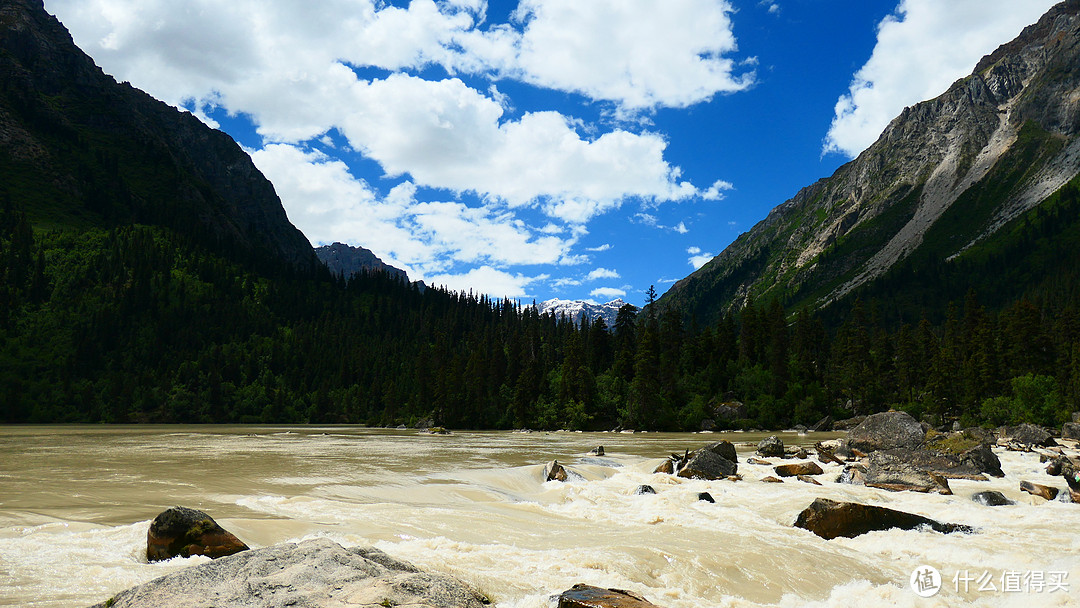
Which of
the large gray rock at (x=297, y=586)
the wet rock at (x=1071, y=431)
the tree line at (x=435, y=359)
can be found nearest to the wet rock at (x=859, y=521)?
the large gray rock at (x=297, y=586)

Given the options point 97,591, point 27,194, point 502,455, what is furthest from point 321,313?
point 97,591

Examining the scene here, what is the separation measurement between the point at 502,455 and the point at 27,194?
747 ft

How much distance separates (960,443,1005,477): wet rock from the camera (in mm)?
25766

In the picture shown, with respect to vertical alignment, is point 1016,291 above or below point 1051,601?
above

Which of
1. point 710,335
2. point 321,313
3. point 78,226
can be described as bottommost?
point 710,335

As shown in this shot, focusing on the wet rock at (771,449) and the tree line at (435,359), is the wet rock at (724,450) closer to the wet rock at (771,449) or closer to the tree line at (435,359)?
the wet rock at (771,449)

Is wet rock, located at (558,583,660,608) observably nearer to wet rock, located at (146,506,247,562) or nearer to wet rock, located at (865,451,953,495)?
wet rock, located at (146,506,247,562)

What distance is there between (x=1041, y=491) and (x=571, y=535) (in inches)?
718

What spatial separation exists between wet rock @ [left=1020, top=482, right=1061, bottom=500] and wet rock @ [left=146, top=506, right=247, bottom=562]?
2550cm

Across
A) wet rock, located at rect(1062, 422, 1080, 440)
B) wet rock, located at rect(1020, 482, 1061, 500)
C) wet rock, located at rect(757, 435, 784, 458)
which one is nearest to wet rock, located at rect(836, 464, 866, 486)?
wet rock, located at rect(1020, 482, 1061, 500)

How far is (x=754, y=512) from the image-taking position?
17688 millimetres

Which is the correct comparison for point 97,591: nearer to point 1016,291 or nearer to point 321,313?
point 321,313

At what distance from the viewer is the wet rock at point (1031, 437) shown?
40.4 meters

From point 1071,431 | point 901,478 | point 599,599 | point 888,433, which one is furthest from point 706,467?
point 1071,431
